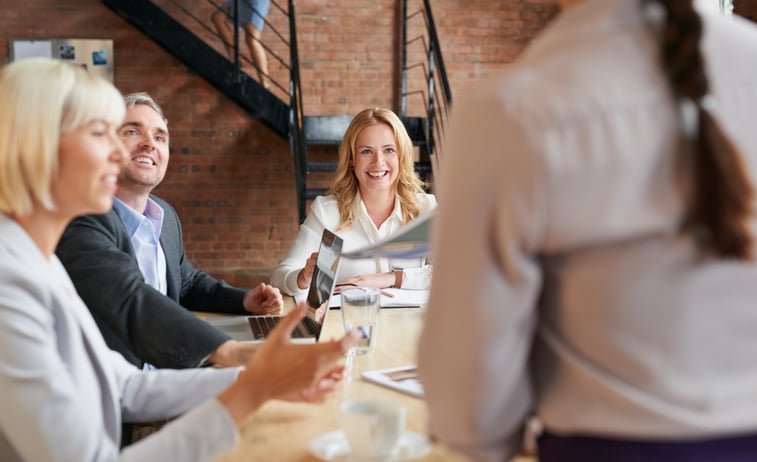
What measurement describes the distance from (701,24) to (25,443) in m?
0.95

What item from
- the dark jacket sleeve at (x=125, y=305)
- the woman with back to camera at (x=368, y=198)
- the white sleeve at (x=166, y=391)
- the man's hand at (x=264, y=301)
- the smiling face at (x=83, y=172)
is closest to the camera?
the smiling face at (x=83, y=172)

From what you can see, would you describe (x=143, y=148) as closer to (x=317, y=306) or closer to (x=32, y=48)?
(x=317, y=306)

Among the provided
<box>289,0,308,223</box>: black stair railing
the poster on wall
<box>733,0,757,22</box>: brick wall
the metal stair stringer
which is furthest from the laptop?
<box>733,0,757,22</box>: brick wall

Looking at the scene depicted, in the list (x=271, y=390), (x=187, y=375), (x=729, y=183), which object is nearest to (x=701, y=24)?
(x=729, y=183)

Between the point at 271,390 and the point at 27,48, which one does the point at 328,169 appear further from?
the point at 271,390

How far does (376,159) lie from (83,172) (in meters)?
2.00

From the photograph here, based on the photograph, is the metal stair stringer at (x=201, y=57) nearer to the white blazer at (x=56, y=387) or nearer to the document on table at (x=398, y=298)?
the document on table at (x=398, y=298)

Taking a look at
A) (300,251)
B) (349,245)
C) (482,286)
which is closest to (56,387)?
(482,286)

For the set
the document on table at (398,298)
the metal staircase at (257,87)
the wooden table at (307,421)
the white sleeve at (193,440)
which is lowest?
the wooden table at (307,421)

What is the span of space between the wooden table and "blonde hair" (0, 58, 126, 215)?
0.47 meters

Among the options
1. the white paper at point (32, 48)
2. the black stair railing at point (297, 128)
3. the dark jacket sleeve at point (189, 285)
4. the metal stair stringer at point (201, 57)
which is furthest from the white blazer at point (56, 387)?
the white paper at point (32, 48)

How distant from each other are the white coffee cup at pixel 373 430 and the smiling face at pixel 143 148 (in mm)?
1331

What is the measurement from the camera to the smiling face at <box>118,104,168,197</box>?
89.5 inches

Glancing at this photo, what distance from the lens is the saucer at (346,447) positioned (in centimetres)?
117
